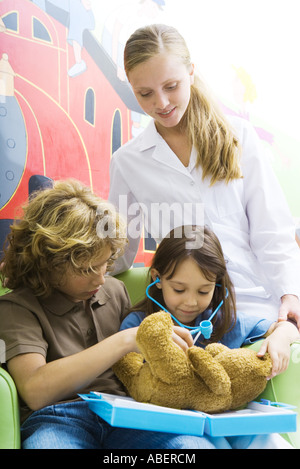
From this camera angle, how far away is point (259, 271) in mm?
1386

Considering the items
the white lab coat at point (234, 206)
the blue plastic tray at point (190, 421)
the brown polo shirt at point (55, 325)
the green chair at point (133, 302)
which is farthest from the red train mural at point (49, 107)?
the blue plastic tray at point (190, 421)

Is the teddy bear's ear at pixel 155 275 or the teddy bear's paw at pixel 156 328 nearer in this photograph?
the teddy bear's paw at pixel 156 328

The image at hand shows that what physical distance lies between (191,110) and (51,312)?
0.65m

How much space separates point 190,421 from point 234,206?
68cm

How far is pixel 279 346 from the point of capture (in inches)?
41.7

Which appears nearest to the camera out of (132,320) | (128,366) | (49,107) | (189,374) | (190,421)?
(190,421)

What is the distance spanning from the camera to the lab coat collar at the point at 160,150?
4.61 ft

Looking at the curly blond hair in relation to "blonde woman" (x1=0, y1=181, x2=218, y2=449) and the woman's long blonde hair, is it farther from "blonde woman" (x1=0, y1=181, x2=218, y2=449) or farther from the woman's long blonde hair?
the woman's long blonde hair

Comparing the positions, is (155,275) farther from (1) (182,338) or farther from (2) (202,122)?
(2) (202,122)

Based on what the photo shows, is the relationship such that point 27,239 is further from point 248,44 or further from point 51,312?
point 248,44

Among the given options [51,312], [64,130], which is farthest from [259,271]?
[64,130]

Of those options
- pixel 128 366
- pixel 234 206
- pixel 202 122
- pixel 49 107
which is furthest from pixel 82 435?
pixel 49 107

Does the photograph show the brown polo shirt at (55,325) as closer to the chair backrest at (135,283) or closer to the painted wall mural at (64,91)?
the chair backrest at (135,283)

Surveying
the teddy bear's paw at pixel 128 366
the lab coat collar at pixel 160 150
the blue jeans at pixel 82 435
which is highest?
the lab coat collar at pixel 160 150
